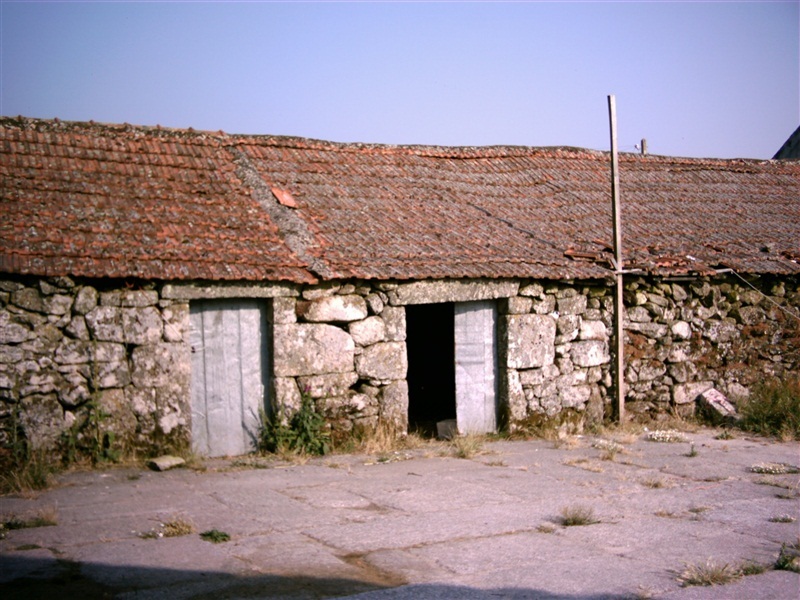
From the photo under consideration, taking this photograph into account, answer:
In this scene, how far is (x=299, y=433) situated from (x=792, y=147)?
17444 millimetres

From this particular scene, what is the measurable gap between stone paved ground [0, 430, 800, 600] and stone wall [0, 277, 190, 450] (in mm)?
620

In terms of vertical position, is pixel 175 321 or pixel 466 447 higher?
pixel 175 321

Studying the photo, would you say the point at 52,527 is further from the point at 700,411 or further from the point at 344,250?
the point at 700,411

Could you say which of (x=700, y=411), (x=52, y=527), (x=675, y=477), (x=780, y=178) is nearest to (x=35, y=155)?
(x=52, y=527)

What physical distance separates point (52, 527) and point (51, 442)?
222 centimetres

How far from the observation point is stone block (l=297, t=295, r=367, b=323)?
9.82 m

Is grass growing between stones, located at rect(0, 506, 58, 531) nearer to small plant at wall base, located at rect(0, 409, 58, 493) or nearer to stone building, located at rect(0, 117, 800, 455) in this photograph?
small plant at wall base, located at rect(0, 409, 58, 493)

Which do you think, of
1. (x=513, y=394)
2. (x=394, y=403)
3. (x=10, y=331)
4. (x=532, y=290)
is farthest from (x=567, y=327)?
(x=10, y=331)

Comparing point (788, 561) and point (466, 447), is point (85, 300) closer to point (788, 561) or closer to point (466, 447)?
point (466, 447)

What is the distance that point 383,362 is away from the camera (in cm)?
1025

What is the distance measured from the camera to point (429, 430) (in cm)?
1165

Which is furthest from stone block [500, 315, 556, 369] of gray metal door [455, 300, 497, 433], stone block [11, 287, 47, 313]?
stone block [11, 287, 47, 313]

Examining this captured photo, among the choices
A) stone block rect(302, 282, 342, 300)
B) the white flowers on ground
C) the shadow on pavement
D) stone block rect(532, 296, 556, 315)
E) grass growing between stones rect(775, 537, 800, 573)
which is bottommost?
grass growing between stones rect(775, 537, 800, 573)

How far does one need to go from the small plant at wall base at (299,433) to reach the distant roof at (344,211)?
5.15 feet
